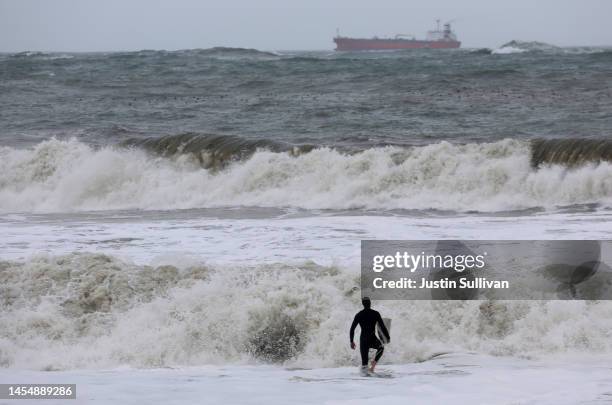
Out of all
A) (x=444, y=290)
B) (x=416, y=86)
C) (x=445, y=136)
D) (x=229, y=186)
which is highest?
(x=416, y=86)

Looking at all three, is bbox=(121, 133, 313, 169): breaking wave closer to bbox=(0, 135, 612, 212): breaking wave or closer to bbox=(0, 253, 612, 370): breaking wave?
bbox=(0, 135, 612, 212): breaking wave

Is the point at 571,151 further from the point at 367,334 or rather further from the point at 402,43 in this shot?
the point at 402,43

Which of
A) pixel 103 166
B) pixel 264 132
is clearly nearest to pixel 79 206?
pixel 103 166

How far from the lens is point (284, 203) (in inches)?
720

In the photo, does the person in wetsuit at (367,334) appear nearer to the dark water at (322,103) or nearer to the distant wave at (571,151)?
the distant wave at (571,151)

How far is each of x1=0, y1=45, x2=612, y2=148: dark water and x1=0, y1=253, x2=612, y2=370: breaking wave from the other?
451 inches

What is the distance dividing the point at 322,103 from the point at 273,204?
1339 cm

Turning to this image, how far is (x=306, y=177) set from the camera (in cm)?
1947

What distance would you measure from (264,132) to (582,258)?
1426cm

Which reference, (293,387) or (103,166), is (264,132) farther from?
(293,387)

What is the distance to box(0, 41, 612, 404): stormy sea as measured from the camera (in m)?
9.01

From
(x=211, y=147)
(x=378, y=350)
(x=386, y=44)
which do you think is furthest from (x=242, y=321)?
(x=386, y=44)

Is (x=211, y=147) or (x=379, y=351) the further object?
(x=211, y=147)

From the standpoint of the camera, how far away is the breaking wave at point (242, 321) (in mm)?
9562
